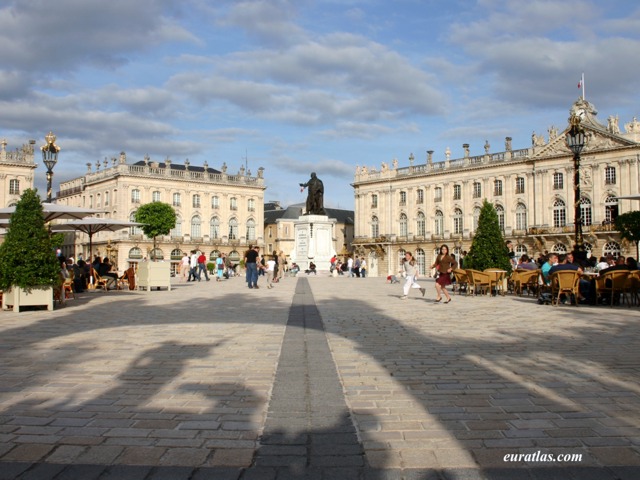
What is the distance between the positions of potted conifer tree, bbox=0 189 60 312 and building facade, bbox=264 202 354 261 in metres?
70.1

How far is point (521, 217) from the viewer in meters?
62.5

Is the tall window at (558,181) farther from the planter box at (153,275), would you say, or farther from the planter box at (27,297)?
the planter box at (27,297)

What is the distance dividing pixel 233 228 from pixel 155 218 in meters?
Answer: 14.9

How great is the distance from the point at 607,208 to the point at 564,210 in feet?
13.4

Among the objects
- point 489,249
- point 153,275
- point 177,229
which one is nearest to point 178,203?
point 177,229

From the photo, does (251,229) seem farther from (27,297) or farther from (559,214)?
(27,297)

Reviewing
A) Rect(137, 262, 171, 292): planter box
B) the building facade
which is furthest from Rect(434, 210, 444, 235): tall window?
Rect(137, 262, 171, 292): planter box

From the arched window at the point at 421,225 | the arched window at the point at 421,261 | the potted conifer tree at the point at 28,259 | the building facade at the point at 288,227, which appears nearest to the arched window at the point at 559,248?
the arched window at the point at 421,261

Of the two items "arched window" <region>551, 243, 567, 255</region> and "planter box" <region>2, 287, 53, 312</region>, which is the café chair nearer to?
"planter box" <region>2, 287, 53, 312</region>

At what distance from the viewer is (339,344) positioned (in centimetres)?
769

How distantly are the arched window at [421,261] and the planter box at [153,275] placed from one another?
4889cm

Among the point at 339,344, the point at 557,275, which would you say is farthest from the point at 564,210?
the point at 339,344

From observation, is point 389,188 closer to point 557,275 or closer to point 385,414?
point 557,275

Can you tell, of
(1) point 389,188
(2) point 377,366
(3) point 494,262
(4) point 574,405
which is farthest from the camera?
(1) point 389,188
